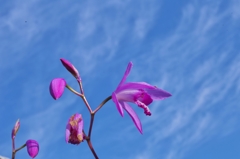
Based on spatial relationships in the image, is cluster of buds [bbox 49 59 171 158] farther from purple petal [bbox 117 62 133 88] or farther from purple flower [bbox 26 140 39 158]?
purple flower [bbox 26 140 39 158]

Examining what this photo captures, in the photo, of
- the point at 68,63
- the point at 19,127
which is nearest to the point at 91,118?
the point at 68,63

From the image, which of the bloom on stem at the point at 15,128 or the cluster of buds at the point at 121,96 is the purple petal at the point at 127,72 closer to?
the cluster of buds at the point at 121,96

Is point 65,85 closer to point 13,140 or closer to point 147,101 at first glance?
point 147,101

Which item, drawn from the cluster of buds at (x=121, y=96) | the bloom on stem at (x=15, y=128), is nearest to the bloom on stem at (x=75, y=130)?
the cluster of buds at (x=121, y=96)

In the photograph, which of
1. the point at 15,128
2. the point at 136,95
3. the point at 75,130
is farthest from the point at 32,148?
the point at 136,95

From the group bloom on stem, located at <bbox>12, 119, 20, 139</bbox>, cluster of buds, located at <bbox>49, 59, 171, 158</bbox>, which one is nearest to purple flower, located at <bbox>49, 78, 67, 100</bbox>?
cluster of buds, located at <bbox>49, 59, 171, 158</bbox>
